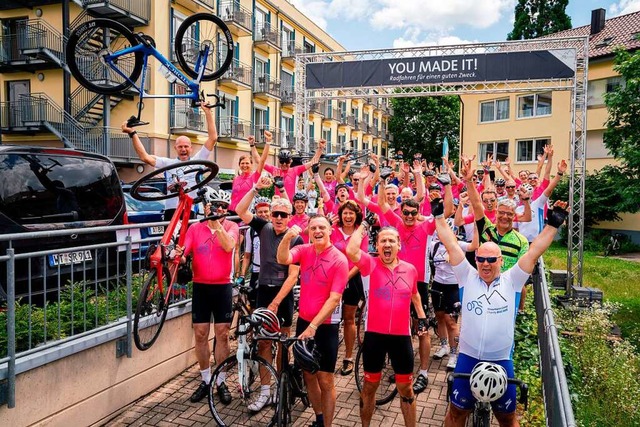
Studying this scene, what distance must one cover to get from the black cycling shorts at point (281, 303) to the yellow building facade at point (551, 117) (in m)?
22.4

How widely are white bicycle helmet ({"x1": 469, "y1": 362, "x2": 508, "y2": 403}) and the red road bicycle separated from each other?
3.23 meters

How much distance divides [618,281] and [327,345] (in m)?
12.9

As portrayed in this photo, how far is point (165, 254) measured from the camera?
5.16 metres

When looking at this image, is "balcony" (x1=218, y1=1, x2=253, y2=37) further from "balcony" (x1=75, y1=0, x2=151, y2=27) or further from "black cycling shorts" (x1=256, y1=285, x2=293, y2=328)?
"black cycling shorts" (x1=256, y1=285, x2=293, y2=328)

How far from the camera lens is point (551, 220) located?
4.02 metres

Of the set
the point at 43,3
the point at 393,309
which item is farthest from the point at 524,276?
the point at 43,3

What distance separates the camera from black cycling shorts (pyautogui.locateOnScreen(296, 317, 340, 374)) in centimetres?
459

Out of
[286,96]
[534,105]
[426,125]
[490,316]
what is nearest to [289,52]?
[286,96]

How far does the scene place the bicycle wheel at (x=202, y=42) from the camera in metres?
6.30

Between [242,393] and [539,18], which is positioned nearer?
[242,393]

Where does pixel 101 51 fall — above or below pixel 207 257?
above

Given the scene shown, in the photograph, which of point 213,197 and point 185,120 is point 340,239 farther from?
point 185,120

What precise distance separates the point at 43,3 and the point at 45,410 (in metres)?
23.8

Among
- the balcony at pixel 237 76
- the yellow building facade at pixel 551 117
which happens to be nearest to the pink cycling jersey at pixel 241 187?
the yellow building facade at pixel 551 117
